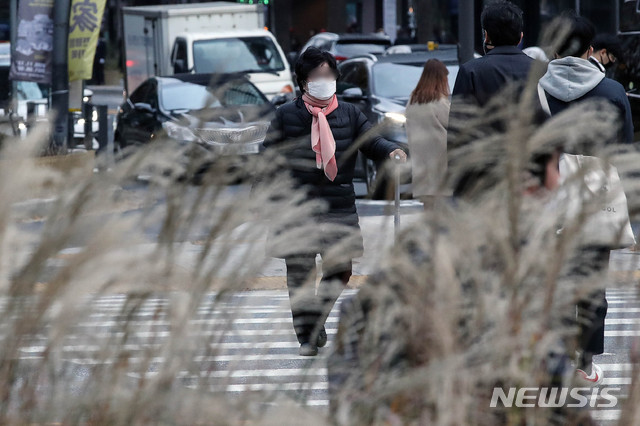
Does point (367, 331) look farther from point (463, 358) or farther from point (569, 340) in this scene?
point (569, 340)

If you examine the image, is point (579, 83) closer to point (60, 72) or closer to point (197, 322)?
point (197, 322)

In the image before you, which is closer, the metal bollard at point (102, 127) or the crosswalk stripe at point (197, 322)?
the crosswalk stripe at point (197, 322)

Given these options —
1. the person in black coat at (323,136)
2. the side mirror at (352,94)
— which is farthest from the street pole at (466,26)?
the person in black coat at (323,136)

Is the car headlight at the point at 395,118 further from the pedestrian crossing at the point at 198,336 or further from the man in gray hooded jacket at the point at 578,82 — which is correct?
the man in gray hooded jacket at the point at 578,82

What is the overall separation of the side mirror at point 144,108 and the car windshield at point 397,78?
4113mm

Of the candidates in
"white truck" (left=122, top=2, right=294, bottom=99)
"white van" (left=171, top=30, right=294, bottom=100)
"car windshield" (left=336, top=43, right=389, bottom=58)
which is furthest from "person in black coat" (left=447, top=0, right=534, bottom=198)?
"car windshield" (left=336, top=43, right=389, bottom=58)

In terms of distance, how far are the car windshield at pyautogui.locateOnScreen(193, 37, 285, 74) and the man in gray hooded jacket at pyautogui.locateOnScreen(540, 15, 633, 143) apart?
17.6 meters

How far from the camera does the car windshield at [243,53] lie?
75.2ft

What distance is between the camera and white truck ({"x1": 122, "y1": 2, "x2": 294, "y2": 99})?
74.7 feet

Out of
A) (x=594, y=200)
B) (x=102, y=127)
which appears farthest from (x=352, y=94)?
(x=594, y=200)

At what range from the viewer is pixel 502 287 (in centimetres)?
245

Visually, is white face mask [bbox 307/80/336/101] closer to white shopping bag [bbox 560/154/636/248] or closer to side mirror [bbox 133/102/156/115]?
white shopping bag [bbox 560/154/636/248]

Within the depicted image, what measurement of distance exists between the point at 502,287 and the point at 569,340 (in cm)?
33

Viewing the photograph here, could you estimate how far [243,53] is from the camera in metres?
23.1
